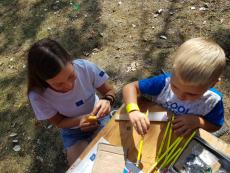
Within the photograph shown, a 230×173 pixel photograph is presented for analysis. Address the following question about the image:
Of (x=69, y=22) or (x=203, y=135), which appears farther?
(x=69, y=22)

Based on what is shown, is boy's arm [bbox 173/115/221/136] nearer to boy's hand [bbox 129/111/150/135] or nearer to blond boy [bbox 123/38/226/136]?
blond boy [bbox 123/38/226/136]

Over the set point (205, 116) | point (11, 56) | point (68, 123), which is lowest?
point (11, 56)

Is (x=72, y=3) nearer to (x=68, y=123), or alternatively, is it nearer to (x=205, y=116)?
(x=68, y=123)

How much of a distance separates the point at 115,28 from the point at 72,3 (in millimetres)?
764

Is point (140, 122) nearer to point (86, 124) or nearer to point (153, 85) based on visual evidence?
point (153, 85)

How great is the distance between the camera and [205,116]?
5.73ft

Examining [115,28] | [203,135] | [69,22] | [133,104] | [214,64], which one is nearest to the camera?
[214,64]

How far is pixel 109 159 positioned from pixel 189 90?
0.51 metres

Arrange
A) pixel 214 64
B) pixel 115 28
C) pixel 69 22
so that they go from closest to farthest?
pixel 214 64
pixel 115 28
pixel 69 22

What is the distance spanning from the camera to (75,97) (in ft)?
6.77

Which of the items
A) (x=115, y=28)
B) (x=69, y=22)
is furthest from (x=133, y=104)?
(x=69, y=22)

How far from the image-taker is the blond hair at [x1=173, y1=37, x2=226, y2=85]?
1.48m

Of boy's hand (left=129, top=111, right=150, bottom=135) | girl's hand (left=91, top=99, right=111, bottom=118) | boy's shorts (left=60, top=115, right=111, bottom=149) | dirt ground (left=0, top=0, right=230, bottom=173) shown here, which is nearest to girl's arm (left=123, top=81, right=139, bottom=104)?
boy's hand (left=129, top=111, right=150, bottom=135)

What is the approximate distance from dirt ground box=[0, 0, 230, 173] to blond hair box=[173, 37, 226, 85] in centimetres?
123
